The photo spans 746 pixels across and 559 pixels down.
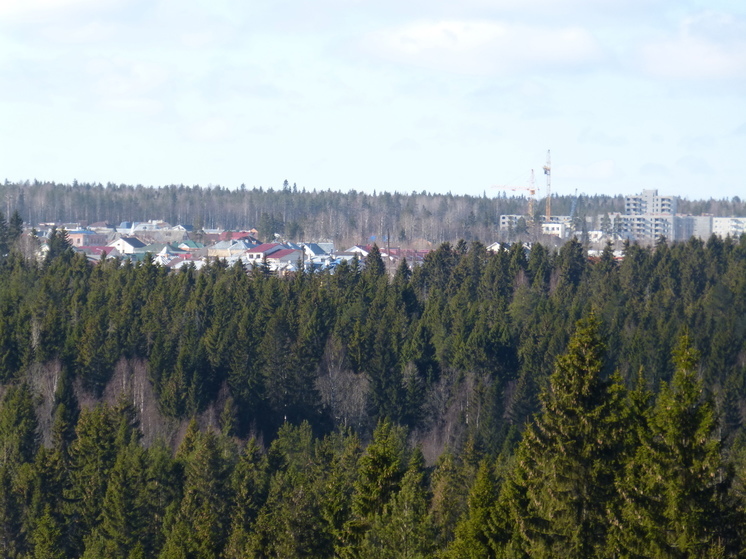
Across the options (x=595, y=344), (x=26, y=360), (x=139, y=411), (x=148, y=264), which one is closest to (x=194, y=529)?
(x=595, y=344)

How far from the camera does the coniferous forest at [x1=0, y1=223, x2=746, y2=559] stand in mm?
19047

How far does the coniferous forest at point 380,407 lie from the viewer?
62.5ft

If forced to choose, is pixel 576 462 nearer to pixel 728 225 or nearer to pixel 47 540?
pixel 47 540

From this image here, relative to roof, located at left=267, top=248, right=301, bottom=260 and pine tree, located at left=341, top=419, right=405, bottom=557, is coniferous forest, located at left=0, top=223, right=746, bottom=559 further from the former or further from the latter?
roof, located at left=267, top=248, right=301, bottom=260

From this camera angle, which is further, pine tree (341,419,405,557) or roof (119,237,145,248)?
roof (119,237,145,248)

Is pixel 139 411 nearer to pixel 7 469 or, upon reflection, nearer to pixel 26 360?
pixel 26 360

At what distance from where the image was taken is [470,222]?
17175 centimetres

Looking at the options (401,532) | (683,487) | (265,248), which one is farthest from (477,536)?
(265,248)

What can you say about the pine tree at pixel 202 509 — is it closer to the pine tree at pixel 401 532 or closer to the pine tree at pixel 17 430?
the pine tree at pixel 401 532

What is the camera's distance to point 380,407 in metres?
60.8

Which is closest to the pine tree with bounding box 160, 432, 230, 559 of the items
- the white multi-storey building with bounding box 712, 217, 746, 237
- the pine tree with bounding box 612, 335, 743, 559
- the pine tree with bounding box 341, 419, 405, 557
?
the pine tree with bounding box 341, 419, 405, 557

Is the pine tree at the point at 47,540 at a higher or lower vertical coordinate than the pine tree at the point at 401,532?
lower

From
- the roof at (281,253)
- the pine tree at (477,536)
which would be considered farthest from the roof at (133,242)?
the pine tree at (477,536)

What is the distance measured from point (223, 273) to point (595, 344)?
60.8 m
